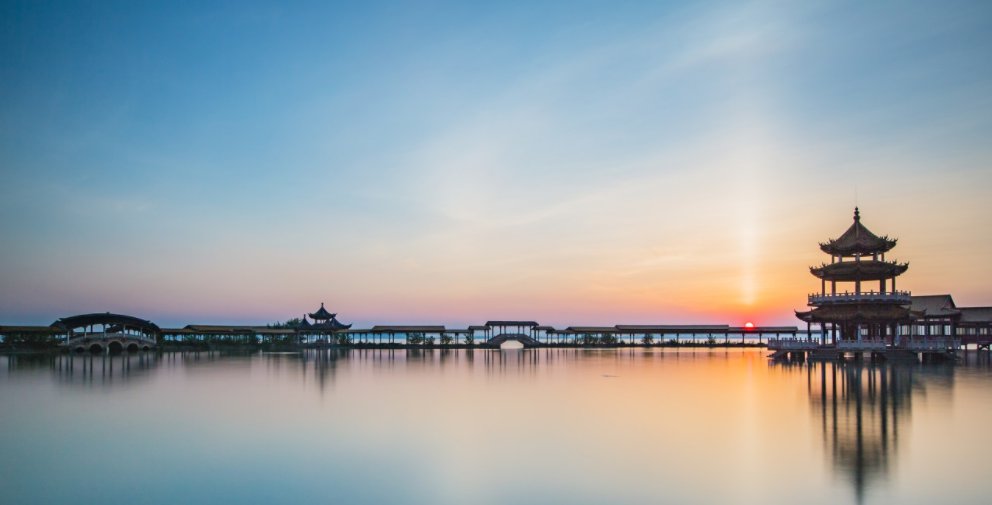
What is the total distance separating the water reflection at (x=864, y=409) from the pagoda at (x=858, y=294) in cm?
408

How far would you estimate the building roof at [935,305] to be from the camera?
163 ft

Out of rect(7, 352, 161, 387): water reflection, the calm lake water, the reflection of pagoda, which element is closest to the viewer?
the calm lake water

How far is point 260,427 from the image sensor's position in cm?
1758

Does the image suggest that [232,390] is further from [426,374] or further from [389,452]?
[389,452]

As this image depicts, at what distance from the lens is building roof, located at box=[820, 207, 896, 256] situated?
130ft

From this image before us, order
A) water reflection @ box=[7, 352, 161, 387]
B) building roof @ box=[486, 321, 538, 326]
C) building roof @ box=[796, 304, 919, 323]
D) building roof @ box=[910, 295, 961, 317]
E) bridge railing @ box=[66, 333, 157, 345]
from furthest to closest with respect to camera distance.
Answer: building roof @ box=[486, 321, 538, 326], bridge railing @ box=[66, 333, 157, 345], building roof @ box=[910, 295, 961, 317], building roof @ box=[796, 304, 919, 323], water reflection @ box=[7, 352, 161, 387]

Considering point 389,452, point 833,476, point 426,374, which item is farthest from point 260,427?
point 426,374

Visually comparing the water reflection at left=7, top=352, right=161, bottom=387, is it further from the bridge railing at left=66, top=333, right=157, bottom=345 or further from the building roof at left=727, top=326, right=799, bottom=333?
the building roof at left=727, top=326, right=799, bottom=333

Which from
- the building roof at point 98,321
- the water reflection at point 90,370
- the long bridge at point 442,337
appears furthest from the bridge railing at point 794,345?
the building roof at point 98,321

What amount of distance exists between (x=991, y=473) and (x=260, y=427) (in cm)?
1663

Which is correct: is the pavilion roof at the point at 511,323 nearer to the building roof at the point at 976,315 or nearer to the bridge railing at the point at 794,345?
the bridge railing at the point at 794,345

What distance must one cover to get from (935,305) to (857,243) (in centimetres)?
1722

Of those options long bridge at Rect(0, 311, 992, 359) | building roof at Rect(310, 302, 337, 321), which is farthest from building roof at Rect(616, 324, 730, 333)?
building roof at Rect(310, 302, 337, 321)

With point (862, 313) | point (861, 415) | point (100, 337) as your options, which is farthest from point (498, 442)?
point (100, 337)
